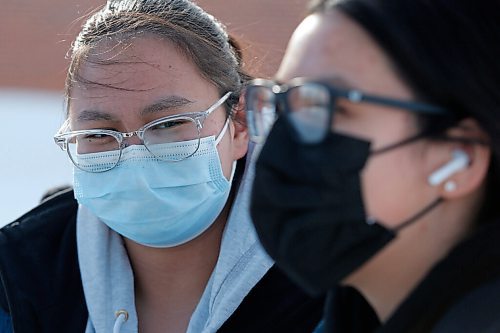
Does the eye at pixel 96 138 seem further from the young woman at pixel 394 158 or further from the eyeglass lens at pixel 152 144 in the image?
the young woman at pixel 394 158

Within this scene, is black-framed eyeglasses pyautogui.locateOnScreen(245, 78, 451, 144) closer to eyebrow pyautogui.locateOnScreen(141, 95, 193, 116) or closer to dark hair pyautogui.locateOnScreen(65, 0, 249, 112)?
eyebrow pyautogui.locateOnScreen(141, 95, 193, 116)

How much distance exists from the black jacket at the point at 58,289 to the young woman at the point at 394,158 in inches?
36.2

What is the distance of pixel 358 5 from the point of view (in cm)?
171

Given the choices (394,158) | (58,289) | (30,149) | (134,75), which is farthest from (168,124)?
(30,149)

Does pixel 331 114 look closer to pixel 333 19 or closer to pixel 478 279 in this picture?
pixel 333 19

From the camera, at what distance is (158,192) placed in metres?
2.71

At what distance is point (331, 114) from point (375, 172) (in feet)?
0.44

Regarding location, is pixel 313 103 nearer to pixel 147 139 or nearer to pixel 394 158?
pixel 394 158

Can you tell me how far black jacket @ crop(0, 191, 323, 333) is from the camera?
106 inches

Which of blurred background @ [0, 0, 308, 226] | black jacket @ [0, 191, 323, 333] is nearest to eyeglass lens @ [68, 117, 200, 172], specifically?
black jacket @ [0, 191, 323, 333]

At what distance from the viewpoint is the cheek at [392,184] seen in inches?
66.4

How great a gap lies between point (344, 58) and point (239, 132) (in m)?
1.20

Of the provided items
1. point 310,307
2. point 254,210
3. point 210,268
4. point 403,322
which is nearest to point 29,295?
point 210,268

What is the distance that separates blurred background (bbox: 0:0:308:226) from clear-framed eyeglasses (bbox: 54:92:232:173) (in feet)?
10.8
